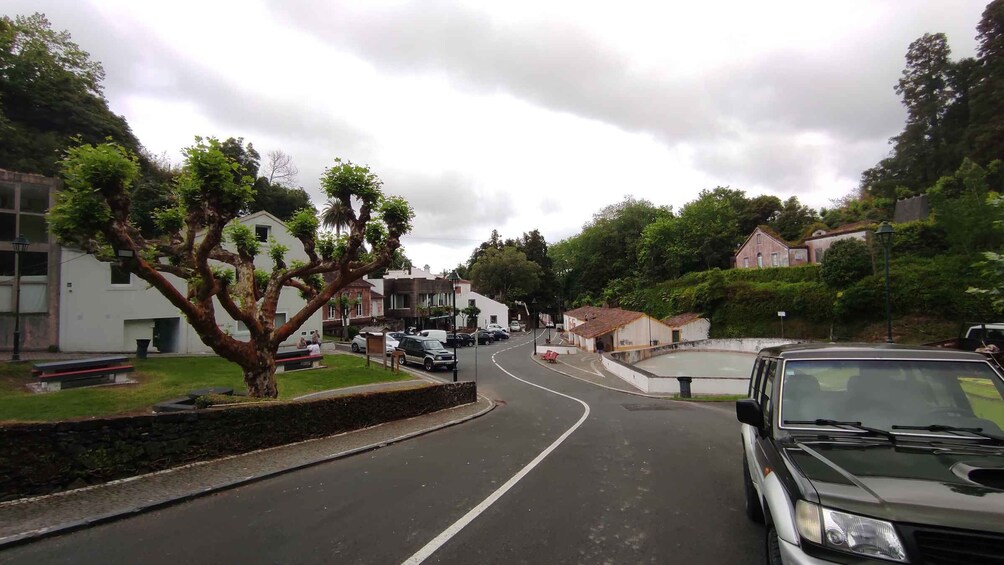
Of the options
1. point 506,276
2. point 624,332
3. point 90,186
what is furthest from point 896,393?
point 506,276

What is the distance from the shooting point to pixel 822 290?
41.3 meters

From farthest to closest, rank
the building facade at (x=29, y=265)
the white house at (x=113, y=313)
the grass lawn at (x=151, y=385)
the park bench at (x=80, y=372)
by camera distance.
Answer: the white house at (x=113, y=313), the building facade at (x=29, y=265), the park bench at (x=80, y=372), the grass lawn at (x=151, y=385)

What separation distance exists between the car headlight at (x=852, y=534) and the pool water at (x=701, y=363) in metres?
31.4

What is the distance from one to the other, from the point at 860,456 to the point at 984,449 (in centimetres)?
82

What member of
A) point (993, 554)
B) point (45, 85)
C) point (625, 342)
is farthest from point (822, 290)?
point (45, 85)

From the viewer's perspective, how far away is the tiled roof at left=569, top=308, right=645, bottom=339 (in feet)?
155

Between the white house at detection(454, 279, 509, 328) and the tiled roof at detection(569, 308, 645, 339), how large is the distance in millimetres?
19789

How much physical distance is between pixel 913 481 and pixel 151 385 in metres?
20.9

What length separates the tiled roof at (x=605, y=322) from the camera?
1858 inches

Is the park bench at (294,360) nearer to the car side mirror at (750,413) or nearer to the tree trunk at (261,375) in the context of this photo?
the tree trunk at (261,375)

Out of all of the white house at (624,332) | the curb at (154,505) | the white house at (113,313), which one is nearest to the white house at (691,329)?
the white house at (624,332)

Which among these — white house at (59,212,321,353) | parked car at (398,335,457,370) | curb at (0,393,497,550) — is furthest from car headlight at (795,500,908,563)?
parked car at (398,335,457,370)

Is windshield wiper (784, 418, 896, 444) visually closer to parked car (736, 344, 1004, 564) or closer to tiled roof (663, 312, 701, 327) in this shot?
parked car (736, 344, 1004, 564)

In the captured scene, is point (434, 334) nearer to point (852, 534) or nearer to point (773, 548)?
point (773, 548)
